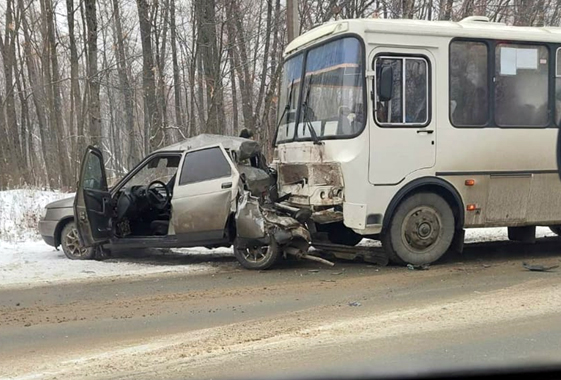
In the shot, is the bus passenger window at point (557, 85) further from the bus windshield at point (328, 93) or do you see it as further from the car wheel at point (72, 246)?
the car wheel at point (72, 246)

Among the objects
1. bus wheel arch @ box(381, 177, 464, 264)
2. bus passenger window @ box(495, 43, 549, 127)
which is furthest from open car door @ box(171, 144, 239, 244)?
bus passenger window @ box(495, 43, 549, 127)

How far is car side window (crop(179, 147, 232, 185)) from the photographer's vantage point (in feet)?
26.0

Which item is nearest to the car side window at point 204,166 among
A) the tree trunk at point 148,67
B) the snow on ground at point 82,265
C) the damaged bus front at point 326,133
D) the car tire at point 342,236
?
the damaged bus front at point 326,133

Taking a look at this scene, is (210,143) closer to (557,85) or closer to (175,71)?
(557,85)

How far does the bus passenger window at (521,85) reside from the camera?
795 cm

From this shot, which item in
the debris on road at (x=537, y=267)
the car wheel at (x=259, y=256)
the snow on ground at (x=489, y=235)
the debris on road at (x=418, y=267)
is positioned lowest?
the snow on ground at (x=489, y=235)

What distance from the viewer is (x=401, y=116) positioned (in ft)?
24.7

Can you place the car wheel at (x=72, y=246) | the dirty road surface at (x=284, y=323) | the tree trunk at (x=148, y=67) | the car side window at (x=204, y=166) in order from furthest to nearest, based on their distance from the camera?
the tree trunk at (x=148, y=67), the car wheel at (x=72, y=246), the car side window at (x=204, y=166), the dirty road surface at (x=284, y=323)

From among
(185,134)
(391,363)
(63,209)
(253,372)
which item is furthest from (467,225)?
(185,134)

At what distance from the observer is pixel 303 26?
20.0 meters

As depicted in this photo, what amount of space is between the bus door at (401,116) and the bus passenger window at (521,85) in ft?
3.69

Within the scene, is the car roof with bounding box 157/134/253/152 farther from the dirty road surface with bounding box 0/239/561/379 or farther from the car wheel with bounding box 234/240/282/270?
the dirty road surface with bounding box 0/239/561/379

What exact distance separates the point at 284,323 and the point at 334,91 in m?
3.64

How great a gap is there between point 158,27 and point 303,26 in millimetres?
5490
